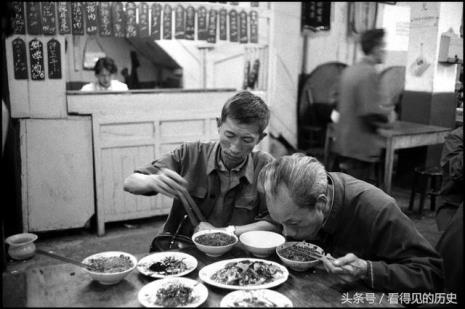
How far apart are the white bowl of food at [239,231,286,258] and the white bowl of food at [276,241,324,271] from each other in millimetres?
52

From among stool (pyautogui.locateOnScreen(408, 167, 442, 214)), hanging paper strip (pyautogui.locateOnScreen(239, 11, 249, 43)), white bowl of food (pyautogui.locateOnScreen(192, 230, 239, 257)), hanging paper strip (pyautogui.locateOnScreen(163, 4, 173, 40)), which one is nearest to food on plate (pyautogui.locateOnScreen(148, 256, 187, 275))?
white bowl of food (pyautogui.locateOnScreen(192, 230, 239, 257))

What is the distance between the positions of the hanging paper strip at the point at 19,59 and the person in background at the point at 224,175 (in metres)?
2.54

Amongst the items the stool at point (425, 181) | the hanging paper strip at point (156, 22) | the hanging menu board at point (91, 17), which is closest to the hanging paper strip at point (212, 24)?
the hanging paper strip at point (156, 22)

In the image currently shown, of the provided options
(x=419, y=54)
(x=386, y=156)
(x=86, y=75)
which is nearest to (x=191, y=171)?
(x=386, y=156)

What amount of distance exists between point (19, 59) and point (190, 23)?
1875 mm

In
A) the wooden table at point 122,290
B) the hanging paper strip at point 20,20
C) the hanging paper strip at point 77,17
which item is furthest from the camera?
the hanging paper strip at point 77,17

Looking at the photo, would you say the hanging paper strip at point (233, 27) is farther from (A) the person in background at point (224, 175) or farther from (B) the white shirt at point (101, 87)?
(A) the person in background at point (224, 175)

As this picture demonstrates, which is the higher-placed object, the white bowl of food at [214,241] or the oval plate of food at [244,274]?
the white bowl of food at [214,241]

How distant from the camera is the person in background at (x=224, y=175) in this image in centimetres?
229

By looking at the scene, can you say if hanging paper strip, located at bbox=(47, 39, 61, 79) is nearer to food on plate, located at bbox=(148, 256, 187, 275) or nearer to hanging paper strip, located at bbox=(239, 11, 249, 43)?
hanging paper strip, located at bbox=(239, 11, 249, 43)

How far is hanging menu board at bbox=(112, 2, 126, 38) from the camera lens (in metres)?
4.38

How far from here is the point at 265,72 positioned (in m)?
5.42

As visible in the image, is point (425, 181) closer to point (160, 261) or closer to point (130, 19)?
point (130, 19)

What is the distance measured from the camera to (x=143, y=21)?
4.54 m
